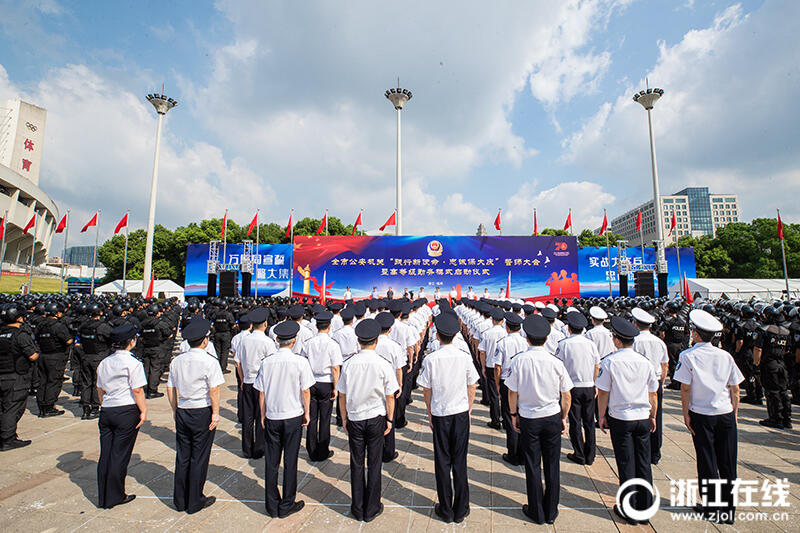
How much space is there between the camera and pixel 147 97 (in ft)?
85.0

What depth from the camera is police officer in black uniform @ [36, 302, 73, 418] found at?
6211 millimetres

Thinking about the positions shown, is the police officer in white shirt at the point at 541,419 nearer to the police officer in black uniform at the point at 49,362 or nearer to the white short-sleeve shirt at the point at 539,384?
the white short-sleeve shirt at the point at 539,384

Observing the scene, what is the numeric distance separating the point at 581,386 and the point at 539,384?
1620 millimetres

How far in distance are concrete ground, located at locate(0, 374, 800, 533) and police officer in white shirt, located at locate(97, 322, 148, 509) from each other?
22 cm

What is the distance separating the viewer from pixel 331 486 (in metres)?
3.89

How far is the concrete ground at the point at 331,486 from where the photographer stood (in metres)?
3.20

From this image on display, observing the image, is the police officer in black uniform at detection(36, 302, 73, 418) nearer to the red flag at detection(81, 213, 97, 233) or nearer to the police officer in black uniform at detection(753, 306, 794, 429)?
the police officer in black uniform at detection(753, 306, 794, 429)

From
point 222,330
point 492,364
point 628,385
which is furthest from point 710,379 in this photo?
point 222,330

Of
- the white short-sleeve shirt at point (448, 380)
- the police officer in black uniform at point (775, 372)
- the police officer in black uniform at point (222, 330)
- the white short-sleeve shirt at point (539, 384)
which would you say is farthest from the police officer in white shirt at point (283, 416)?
the police officer in black uniform at point (775, 372)

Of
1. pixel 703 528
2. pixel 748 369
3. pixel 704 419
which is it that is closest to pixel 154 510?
pixel 703 528

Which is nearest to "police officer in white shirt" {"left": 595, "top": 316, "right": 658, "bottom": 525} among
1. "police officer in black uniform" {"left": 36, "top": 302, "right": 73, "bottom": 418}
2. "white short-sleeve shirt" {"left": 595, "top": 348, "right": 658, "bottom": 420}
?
"white short-sleeve shirt" {"left": 595, "top": 348, "right": 658, "bottom": 420}

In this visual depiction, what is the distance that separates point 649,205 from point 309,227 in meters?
92.4

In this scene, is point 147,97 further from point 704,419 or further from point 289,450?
point 704,419

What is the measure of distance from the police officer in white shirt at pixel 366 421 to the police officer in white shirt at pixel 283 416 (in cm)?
43
